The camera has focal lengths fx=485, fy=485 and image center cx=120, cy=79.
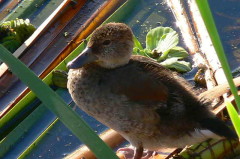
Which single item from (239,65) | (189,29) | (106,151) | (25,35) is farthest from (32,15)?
(106,151)

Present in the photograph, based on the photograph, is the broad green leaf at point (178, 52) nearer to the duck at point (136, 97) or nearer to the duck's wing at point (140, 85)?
the duck at point (136, 97)

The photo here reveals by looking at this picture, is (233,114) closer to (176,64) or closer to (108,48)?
(108,48)

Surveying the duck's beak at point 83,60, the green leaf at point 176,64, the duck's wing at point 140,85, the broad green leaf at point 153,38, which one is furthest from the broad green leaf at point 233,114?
the broad green leaf at point 153,38

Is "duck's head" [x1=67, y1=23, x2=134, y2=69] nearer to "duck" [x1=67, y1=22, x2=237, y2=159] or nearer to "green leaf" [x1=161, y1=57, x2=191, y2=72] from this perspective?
"duck" [x1=67, y1=22, x2=237, y2=159]

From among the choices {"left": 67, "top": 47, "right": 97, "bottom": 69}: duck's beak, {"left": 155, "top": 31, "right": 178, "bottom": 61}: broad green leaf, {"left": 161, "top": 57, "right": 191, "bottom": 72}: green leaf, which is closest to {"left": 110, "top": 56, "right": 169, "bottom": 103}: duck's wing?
{"left": 67, "top": 47, "right": 97, "bottom": 69}: duck's beak

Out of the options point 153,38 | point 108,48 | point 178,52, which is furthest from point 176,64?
point 108,48
